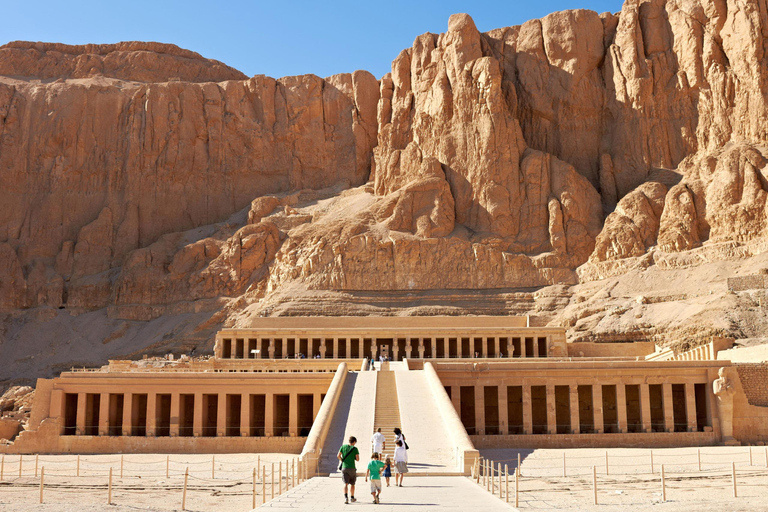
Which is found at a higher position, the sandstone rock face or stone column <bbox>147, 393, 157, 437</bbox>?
the sandstone rock face

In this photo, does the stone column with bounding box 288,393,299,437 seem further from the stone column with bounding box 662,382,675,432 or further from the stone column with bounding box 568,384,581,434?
the stone column with bounding box 662,382,675,432

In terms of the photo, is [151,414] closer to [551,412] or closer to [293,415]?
[293,415]

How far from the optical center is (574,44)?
97.8 metres

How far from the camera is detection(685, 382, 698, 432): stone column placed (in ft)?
134

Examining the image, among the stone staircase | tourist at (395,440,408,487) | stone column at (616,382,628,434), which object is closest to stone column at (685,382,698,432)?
stone column at (616,382,628,434)

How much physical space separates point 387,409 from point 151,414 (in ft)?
45.8

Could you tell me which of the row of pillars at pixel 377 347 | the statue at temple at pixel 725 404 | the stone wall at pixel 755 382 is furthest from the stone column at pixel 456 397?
the row of pillars at pixel 377 347

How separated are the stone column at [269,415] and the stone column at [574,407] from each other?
14090 mm

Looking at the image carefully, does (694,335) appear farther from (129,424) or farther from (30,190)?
(30,190)

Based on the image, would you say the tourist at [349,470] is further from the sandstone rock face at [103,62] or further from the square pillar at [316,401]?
the sandstone rock face at [103,62]

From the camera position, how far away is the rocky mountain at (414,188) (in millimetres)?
80125

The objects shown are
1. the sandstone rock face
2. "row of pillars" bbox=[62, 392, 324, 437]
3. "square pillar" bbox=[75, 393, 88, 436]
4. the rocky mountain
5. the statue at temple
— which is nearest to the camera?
the statue at temple

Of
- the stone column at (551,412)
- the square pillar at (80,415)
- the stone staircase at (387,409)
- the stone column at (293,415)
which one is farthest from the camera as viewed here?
the square pillar at (80,415)

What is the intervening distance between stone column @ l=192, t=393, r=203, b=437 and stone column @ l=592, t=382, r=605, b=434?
18620 mm
